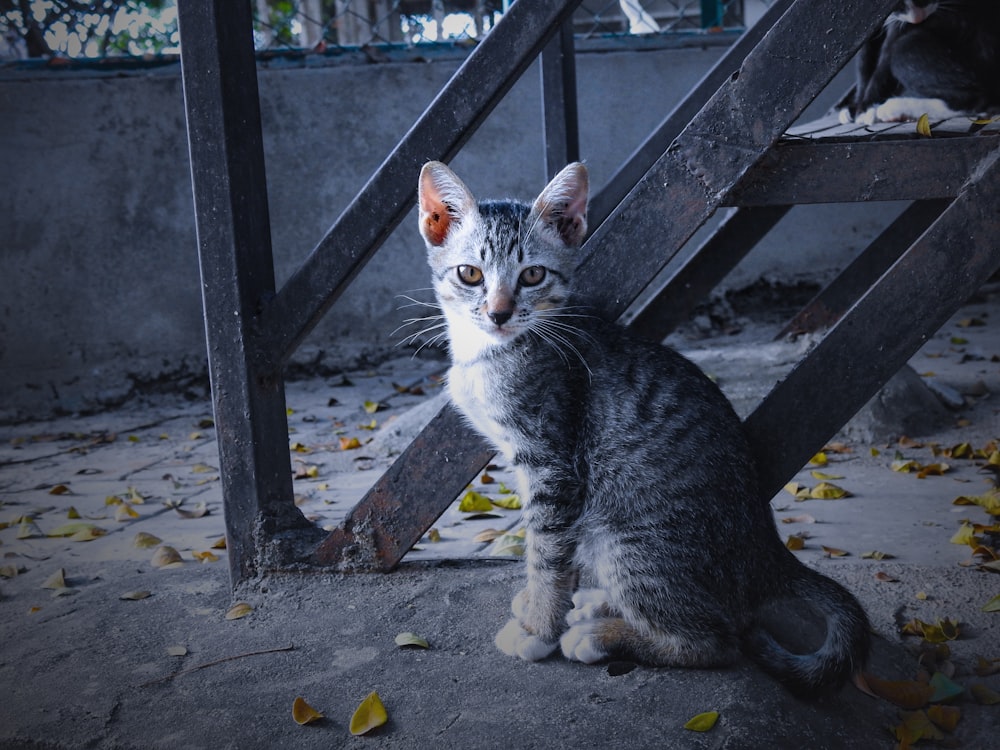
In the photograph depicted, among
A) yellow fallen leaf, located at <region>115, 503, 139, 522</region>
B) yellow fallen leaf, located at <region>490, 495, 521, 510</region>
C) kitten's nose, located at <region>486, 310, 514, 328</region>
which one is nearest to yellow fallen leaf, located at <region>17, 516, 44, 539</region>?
yellow fallen leaf, located at <region>115, 503, 139, 522</region>

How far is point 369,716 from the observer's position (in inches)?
89.7

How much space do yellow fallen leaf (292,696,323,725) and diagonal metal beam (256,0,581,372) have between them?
3.63ft

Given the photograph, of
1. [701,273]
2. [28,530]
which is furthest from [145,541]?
[701,273]

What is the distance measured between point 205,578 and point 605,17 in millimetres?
7030

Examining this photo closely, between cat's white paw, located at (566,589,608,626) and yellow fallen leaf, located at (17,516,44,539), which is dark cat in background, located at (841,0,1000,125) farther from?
yellow fallen leaf, located at (17,516,44,539)

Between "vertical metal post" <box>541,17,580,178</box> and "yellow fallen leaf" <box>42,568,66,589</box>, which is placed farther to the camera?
"vertical metal post" <box>541,17,580,178</box>

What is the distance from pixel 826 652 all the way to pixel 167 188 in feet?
20.0

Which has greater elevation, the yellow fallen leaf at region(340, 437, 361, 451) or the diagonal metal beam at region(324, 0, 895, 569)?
the diagonal metal beam at region(324, 0, 895, 569)

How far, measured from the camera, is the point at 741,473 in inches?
101

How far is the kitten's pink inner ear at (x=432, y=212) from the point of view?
2.72 m

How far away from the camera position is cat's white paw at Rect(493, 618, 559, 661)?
99.4 inches

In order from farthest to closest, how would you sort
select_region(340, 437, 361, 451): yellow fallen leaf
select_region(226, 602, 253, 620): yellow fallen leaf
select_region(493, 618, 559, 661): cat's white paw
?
select_region(340, 437, 361, 451): yellow fallen leaf < select_region(226, 602, 253, 620): yellow fallen leaf < select_region(493, 618, 559, 661): cat's white paw

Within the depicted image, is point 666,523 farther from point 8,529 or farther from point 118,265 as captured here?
point 118,265

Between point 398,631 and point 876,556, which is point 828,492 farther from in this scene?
point 398,631
